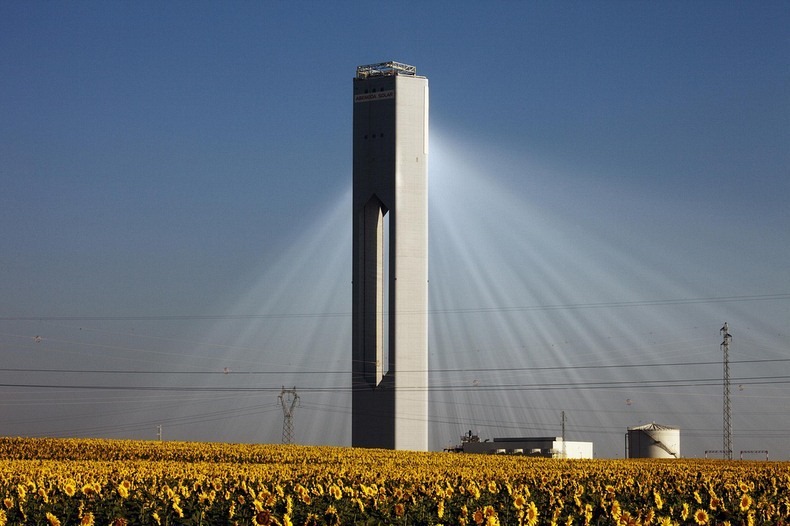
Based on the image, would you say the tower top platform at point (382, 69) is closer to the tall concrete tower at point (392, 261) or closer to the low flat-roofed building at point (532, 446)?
the tall concrete tower at point (392, 261)

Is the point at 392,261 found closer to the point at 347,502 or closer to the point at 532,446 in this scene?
the point at 532,446

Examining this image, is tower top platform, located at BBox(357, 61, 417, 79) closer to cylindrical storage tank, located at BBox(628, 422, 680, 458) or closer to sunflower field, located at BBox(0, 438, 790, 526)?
cylindrical storage tank, located at BBox(628, 422, 680, 458)

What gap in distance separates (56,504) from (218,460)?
4047 cm

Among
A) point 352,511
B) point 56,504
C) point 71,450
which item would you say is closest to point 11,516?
point 56,504

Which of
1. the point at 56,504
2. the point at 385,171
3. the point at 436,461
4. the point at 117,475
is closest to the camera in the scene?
the point at 56,504

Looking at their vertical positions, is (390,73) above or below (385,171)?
above

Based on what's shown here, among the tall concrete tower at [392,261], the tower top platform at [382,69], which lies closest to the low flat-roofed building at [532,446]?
the tall concrete tower at [392,261]

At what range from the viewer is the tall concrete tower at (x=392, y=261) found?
12119 centimetres

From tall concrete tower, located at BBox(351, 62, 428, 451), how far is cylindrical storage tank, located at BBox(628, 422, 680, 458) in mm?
23409

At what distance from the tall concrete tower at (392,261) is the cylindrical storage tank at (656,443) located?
23.4 m

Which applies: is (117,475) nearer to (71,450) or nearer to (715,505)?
(715,505)

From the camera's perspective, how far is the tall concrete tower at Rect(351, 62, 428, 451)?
121 meters

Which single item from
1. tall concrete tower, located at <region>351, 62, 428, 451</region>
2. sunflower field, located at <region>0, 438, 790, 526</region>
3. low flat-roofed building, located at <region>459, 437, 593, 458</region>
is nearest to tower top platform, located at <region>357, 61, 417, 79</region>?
tall concrete tower, located at <region>351, 62, 428, 451</region>

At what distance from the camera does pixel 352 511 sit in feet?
79.9
